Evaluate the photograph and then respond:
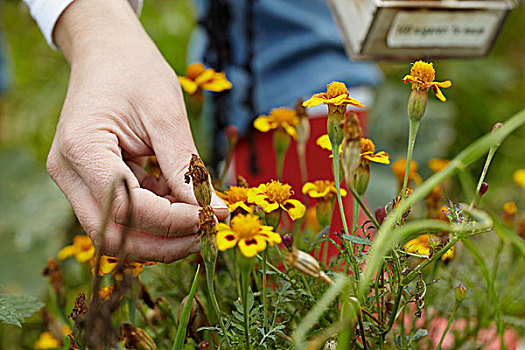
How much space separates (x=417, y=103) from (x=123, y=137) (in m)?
0.24

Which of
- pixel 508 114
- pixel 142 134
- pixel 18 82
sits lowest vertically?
pixel 18 82

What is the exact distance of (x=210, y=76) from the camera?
0.57 metres

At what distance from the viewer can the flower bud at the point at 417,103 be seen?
39 centimetres

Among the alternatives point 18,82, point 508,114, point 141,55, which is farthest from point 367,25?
point 18,82

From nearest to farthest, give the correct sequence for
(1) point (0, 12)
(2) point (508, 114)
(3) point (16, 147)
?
1. (3) point (16, 147)
2. (2) point (508, 114)
3. (1) point (0, 12)

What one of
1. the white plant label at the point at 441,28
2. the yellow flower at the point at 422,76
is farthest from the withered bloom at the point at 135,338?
the white plant label at the point at 441,28

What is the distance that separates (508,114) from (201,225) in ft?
6.01

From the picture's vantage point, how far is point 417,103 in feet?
1.30

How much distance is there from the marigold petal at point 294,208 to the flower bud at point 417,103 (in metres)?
0.11

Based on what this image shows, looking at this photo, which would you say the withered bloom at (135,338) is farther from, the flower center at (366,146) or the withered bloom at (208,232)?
the flower center at (366,146)

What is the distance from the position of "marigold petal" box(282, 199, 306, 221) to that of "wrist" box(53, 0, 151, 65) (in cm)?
22

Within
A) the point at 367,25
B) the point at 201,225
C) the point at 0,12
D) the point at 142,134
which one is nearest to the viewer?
the point at 201,225

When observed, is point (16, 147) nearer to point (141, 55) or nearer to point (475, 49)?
point (141, 55)

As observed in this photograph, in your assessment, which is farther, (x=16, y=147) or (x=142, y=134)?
(x=16, y=147)
